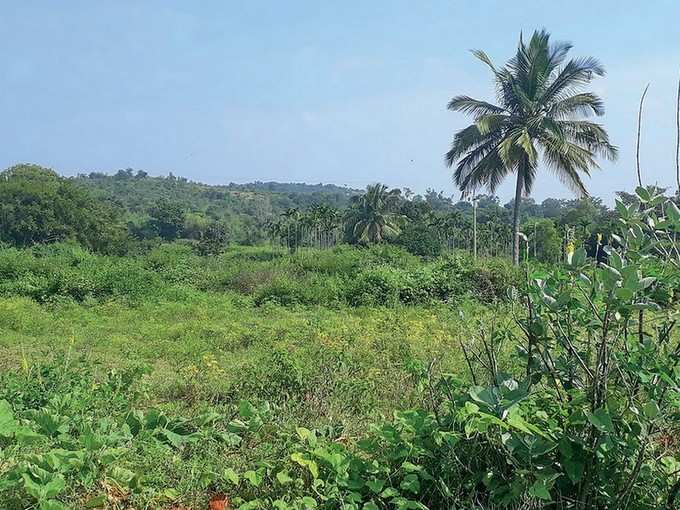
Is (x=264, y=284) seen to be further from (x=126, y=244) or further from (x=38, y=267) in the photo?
(x=126, y=244)

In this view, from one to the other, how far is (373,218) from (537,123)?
21.6m

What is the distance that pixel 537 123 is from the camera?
1766 centimetres

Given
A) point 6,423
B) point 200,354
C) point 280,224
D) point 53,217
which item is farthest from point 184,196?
point 6,423

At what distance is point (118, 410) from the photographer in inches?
153

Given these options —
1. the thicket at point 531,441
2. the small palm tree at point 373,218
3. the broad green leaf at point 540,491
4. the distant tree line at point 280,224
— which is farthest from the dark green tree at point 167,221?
the broad green leaf at point 540,491

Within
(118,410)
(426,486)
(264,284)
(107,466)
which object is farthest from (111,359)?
(264,284)

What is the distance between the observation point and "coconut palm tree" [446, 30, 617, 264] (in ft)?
57.3

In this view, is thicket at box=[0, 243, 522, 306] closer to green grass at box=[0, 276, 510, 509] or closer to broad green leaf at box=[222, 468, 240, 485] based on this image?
green grass at box=[0, 276, 510, 509]

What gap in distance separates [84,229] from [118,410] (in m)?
33.8

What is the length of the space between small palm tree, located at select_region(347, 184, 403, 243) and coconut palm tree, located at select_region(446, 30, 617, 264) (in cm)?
2017

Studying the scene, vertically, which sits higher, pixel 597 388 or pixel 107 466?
pixel 597 388

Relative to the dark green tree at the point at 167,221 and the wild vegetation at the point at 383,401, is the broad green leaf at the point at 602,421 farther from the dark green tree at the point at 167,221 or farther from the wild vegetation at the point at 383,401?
the dark green tree at the point at 167,221

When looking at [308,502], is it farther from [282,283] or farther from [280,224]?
[280,224]

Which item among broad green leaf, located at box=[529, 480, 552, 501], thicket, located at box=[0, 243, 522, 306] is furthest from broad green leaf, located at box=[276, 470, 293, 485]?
thicket, located at box=[0, 243, 522, 306]
